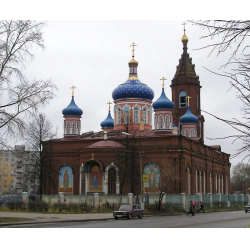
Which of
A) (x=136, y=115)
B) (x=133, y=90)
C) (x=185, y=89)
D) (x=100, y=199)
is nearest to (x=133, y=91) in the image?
(x=133, y=90)

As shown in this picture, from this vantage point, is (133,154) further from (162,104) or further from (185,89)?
(185,89)

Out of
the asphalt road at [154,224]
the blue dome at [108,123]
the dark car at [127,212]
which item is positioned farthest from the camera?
the blue dome at [108,123]

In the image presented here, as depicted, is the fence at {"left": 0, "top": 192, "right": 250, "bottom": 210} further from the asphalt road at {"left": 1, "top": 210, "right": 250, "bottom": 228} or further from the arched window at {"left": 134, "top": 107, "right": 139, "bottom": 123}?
the arched window at {"left": 134, "top": 107, "right": 139, "bottom": 123}

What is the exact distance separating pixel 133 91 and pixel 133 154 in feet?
47.0

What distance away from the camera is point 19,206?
36781mm

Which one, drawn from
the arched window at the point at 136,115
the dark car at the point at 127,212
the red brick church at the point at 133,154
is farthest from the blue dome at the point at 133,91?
the dark car at the point at 127,212

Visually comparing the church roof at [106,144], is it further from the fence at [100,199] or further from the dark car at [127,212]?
the dark car at [127,212]

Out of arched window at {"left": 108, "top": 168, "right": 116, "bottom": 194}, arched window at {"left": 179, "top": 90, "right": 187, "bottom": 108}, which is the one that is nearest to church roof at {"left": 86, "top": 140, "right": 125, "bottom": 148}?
arched window at {"left": 108, "top": 168, "right": 116, "bottom": 194}

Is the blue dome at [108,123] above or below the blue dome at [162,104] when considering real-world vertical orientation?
below

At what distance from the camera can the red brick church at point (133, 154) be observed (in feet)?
160

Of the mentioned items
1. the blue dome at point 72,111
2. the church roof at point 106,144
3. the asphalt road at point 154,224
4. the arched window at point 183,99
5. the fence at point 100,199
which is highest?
the arched window at point 183,99
